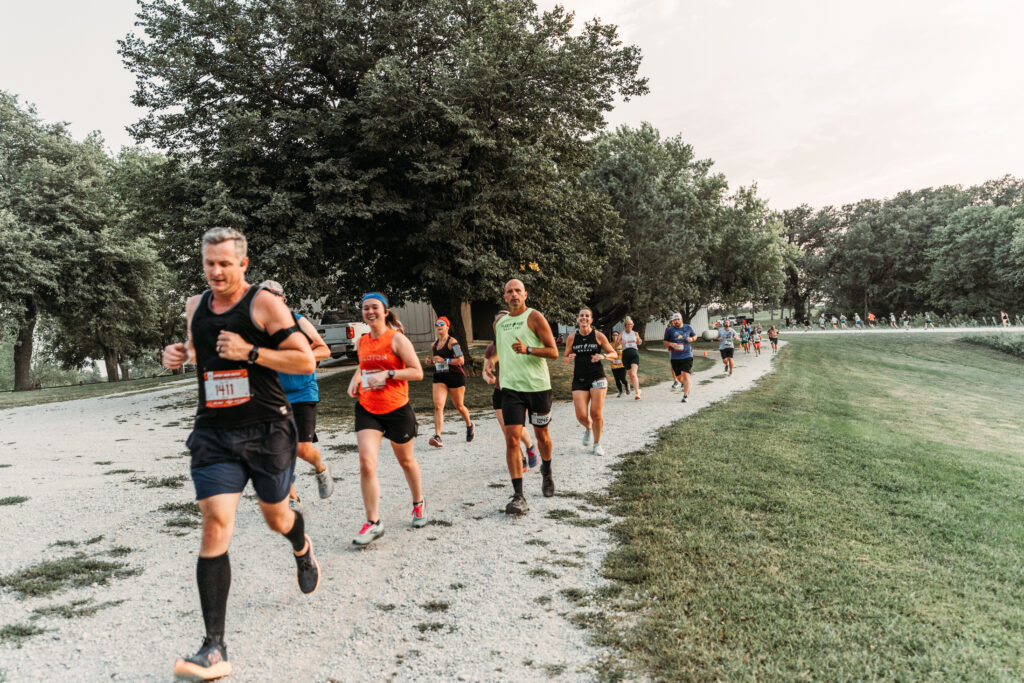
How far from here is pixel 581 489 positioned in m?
6.52

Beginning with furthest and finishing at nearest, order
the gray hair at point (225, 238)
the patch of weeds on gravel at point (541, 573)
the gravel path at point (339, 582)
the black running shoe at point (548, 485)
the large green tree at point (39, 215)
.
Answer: the large green tree at point (39, 215), the black running shoe at point (548, 485), the patch of weeds on gravel at point (541, 573), the gravel path at point (339, 582), the gray hair at point (225, 238)

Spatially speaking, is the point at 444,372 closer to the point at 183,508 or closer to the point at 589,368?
the point at 589,368

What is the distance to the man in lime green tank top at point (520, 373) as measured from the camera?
5.57 meters

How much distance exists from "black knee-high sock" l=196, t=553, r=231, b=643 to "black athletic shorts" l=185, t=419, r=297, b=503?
34 cm

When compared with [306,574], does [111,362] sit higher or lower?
higher

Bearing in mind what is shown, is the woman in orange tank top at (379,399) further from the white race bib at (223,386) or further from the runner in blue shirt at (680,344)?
the runner in blue shirt at (680,344)

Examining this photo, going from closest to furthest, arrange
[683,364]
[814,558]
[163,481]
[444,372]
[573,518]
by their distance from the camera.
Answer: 1. [814,558]
2. [573,518]
3. [163,481]
4. [444,372]
5. [683,364]

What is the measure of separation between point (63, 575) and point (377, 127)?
11.7 metres

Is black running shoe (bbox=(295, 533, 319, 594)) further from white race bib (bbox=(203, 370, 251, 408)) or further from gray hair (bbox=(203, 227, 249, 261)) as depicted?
gray hair (bbox=(203, 227, 249, 261))

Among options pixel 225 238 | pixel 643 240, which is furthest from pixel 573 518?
pixel 643 240

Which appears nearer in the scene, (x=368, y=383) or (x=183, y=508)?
(x=368, y=383)

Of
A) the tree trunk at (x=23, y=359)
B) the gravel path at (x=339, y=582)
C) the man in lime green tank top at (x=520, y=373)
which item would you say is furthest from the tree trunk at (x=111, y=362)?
the man in lime green tank top at (x=520, y=373)

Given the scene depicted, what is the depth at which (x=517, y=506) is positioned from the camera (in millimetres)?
5551

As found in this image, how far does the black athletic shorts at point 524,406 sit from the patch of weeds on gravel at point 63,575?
324 centimetres
